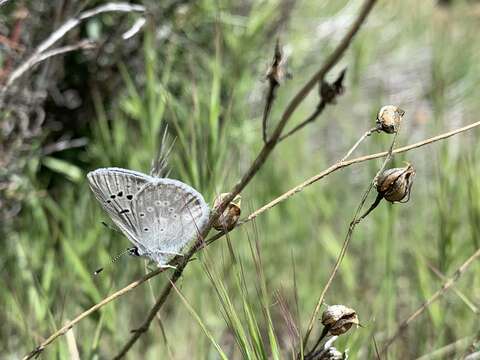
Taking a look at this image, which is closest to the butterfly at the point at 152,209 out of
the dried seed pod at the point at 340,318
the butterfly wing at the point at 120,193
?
the butterfly wing at the point at 120,193

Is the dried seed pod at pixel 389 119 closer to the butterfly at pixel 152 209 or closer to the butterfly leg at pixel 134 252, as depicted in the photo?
the butterfly at pixel 152 209

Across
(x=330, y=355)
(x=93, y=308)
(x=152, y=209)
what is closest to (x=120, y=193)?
(x=152, y=209)

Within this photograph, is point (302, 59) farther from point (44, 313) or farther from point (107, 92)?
point (44, 313)

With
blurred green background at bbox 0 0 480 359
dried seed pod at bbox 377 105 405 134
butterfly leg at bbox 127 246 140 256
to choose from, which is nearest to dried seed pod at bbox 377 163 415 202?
dried seed pod at bbox 377 105 405 134

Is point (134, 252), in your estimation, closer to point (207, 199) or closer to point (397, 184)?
point (207, 199)

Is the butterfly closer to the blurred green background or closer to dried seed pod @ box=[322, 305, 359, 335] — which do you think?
the blurred green background
